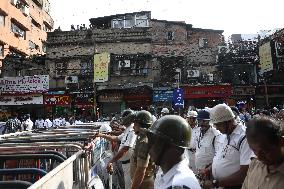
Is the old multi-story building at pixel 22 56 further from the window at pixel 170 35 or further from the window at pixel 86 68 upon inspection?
the window at pixel 170 35

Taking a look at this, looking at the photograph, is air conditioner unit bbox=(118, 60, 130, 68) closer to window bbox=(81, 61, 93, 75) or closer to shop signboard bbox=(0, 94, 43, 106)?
window bbox=(81, 61, 93, 75)

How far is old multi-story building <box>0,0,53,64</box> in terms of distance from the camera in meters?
34.9

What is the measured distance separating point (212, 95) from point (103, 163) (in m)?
22.9

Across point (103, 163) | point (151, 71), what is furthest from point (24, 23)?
point (103, 163)

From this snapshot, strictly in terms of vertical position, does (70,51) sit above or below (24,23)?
below

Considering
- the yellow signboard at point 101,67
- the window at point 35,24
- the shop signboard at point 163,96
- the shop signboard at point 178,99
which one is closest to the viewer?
the shop signboard at point 178,99

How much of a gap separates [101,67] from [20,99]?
6869 mm

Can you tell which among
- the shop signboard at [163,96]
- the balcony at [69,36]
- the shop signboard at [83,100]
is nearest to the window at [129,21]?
the balcony at [69,36]

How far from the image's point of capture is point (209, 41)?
34.4 metres

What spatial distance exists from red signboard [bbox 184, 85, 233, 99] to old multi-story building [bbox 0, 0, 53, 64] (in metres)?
15.2

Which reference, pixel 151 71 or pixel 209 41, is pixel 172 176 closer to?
pixel 151 71

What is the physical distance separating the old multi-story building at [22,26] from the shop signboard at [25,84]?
5.41 metres

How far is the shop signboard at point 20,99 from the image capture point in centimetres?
2838

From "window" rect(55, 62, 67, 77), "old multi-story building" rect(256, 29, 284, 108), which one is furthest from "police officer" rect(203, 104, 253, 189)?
"window" rect(55, 62, 67, 77)
